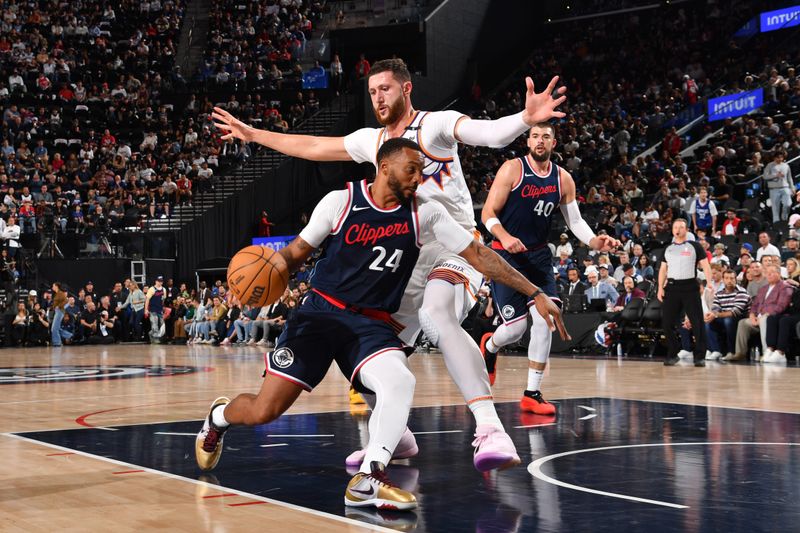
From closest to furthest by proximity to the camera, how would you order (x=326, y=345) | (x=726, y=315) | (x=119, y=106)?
(x=326, y=345) < (x=726, y=315) < (x=119, y=106)

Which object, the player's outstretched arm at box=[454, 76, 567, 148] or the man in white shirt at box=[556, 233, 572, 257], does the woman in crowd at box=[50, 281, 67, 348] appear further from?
the player's outstretched arm at box=[454, 76, 567, 148]

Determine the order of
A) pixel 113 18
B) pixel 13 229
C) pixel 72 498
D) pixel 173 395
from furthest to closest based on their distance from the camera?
pixel 113 18 < pixel 13 229 < pixel 173 395 < pixel 72 498

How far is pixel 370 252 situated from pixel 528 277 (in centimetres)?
351

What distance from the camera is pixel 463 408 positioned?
8.07 meters

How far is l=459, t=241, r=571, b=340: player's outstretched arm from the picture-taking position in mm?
4523

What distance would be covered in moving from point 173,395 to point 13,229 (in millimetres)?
15999

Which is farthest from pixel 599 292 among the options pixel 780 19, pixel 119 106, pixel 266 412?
pixel 119 106

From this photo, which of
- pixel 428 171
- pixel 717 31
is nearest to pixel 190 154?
pixel 717 31

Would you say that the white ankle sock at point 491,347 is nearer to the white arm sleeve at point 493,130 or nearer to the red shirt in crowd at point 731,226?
the white arm sleeve at point 493,130

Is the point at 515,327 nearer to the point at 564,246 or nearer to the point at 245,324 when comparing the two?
the point at 564,246

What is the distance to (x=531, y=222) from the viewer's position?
7.98 m

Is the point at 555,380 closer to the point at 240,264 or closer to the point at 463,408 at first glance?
the point at 463,408

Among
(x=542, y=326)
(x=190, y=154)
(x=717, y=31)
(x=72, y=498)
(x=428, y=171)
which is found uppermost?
(x=717, y=31)

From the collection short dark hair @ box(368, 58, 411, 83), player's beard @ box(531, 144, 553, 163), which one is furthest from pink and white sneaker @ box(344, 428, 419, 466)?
player's beard @ box(531, 144, 553, 163)
